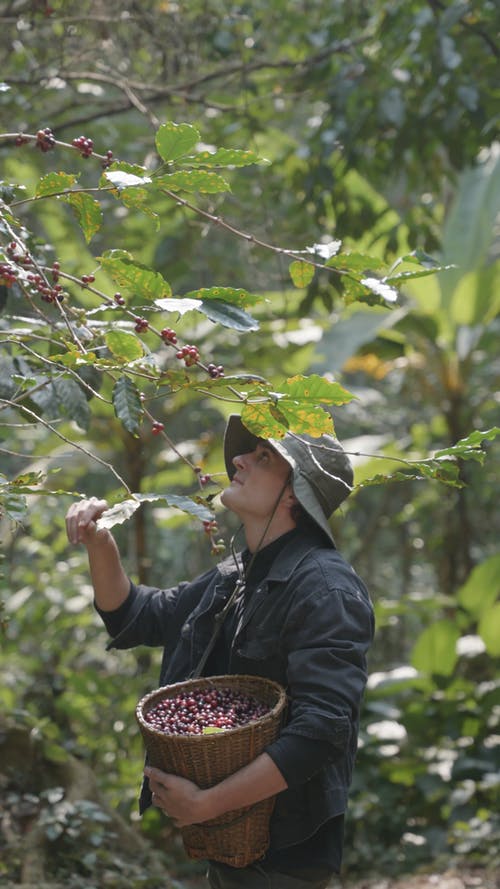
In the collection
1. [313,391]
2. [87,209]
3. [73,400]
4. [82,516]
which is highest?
[87,209]

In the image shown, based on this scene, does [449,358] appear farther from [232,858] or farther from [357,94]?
[232,858]

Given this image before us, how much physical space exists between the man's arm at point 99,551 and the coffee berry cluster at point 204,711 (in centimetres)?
39

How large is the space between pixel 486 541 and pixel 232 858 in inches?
288

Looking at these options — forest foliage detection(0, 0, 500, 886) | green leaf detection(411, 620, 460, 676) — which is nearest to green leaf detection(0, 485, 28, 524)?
forest foliage detection(0, 0, 500, 886)

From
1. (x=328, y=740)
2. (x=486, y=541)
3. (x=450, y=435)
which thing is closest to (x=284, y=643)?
(x=328, y=740)

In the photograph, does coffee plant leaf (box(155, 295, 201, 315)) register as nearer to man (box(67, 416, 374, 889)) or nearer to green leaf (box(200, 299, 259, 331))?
green leaf (box(200, 299, 259, 331))

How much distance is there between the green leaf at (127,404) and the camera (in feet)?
5.41

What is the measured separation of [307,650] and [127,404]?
1.93ft

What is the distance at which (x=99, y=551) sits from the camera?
2.23 m

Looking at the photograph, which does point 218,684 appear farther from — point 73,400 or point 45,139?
point 45,139

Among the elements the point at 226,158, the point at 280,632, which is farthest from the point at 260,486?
the point at 226,158

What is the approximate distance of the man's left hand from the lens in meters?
1.79

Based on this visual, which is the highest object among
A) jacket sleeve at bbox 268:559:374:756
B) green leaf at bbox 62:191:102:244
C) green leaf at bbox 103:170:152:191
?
green leaf at bbox 103:170:152:191

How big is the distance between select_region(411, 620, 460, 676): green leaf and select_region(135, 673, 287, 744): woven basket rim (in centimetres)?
340
